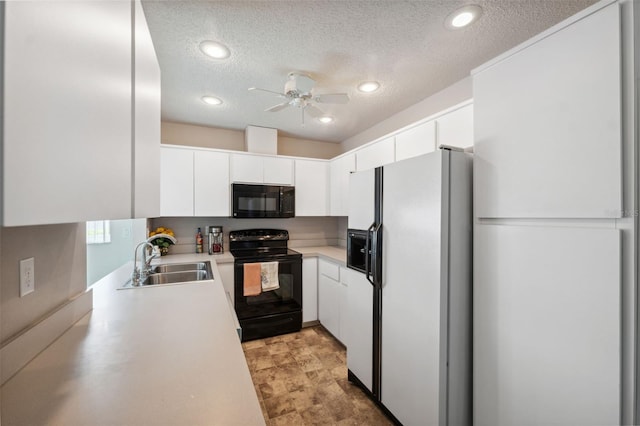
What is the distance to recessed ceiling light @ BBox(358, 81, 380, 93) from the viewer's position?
2197mm

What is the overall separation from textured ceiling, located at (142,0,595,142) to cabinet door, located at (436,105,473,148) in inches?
16.6

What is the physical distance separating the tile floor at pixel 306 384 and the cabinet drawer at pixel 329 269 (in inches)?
28.3

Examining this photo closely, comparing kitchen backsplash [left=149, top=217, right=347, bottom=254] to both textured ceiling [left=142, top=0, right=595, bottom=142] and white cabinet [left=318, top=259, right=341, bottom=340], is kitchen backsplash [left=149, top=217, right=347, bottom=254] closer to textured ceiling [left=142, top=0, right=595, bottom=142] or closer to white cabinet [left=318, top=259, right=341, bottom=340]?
white cabinet [left=318, top=259, right=341, bottom=340]

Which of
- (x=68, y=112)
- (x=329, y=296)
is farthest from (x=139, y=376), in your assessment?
(x=329, y=296)

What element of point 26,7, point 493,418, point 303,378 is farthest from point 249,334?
point 26,7

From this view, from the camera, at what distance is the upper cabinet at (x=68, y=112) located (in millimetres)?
334

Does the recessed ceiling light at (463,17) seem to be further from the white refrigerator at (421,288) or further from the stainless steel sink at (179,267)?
the stainless steel sink at (179,267)

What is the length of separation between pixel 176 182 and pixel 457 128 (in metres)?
2.77

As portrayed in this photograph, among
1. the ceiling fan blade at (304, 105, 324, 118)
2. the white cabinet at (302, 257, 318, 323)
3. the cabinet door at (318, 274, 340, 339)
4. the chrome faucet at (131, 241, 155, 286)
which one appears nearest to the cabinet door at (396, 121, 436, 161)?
the ceiling fan blade at (304, 105, 324, 118)

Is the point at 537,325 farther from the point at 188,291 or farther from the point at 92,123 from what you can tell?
the point at 188,291

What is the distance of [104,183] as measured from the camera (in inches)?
22.9

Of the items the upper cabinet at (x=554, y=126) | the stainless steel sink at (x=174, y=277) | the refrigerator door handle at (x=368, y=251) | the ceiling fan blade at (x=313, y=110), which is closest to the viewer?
the upper cabinet at (x=554, y=126)

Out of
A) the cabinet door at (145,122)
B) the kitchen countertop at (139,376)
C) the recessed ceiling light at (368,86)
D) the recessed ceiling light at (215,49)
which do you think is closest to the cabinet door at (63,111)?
the cabinet door at (145,122)

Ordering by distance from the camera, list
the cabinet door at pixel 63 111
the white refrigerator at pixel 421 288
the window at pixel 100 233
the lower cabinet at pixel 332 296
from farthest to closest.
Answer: the window at pixel 100 233 < the lower cabinet at pixel 332 296 < the white refrigerator at pixel 421 288 < the cabinet door at pixel 63 111
